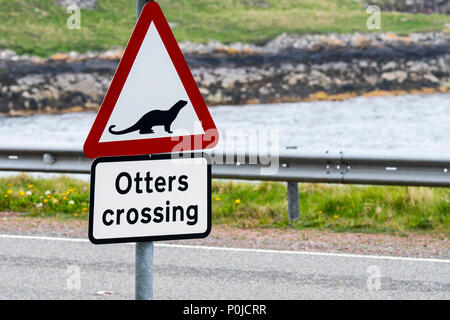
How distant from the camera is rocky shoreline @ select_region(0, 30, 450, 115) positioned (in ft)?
218

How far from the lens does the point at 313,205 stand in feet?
29.5

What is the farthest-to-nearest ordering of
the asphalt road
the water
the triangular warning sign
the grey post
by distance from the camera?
the water, the asphalt road, the triangular warning sign, the grey post

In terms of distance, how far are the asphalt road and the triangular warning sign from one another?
100 inches

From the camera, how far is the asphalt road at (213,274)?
549 centimetres

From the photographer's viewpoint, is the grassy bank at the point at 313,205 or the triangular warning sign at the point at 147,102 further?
the grassy bank at the point at 313,205

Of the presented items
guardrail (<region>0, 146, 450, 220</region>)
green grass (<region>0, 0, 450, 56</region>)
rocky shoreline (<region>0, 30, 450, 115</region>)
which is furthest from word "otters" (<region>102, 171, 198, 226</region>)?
green grass (<region>0, 0, 450, 56</region>)

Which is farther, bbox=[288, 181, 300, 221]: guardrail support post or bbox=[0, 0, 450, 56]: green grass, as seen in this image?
bbox=[0, 0, 450, 56]: green grass

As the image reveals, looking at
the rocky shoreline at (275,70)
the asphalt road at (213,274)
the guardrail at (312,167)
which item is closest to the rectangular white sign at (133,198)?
the asphalt road at (213,274)

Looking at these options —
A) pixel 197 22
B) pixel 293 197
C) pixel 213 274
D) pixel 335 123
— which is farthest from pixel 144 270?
pixel 197 22

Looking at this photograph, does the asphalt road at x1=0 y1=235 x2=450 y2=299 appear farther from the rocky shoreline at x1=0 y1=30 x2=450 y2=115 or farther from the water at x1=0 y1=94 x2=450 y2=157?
the rocky shoreline at x1=0 y1=30 x2=450 y2=115

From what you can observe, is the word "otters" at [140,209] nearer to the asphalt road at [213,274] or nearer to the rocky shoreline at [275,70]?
the asphalt road at [213,274]

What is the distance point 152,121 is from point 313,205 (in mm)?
6173

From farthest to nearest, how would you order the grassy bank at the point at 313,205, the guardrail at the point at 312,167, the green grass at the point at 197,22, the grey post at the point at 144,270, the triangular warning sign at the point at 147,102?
the green grass at the point at 197,22, the grassy bank at the point at 313,205, the guardrail at the point at 312,167, the triangular warning sign at the point at 147,102, the grey post at the point at 144,270

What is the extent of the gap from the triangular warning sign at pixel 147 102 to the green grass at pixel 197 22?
70.6 metres
